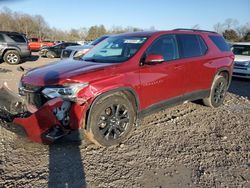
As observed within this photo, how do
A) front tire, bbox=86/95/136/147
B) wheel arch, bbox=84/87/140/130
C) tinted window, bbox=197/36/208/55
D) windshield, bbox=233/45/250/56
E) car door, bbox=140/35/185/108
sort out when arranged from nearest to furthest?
wheel arch, bbox=84/87/140/130 < front tire, bbox=86/95/136/147 < car door, bbox=140/35/185/108 < tinted window, bbox=197/36/208/55 < windshield, bbox=233/45/250/56

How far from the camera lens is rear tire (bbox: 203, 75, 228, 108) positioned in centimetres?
622

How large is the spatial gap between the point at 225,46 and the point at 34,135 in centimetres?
491

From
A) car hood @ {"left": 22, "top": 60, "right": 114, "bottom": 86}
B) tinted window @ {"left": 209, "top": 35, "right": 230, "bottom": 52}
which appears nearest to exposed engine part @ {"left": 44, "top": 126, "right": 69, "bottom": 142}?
car hood @ {"left": 22, "top": 60, "right": 114, "bottom": 86}

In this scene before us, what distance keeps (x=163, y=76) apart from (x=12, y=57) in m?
13.4

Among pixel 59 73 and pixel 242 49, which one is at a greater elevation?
pixel 242 49

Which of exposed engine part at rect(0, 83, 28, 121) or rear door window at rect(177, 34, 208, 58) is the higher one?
rear door window at rect(177, 34, 208, 58)

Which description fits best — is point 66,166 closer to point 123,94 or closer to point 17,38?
point 123,94

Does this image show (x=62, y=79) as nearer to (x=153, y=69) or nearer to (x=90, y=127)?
(x=90, y=127)

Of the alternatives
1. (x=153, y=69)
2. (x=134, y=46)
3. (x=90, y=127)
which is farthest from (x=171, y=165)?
(x=134, y=46)

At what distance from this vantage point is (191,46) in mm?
5512

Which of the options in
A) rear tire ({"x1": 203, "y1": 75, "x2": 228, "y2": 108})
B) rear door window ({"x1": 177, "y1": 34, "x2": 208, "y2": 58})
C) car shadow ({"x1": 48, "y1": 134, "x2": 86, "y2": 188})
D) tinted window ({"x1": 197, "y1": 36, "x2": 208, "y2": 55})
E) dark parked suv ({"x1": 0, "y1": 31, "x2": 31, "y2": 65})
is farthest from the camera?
dark parked suv ({"x1": 0, "y1": 31, "x2": 31, "y2": 65})

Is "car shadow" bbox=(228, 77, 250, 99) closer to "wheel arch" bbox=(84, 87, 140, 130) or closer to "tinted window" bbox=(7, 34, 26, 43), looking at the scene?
"wheel arch" bbox=(84, 87, 140, 130)

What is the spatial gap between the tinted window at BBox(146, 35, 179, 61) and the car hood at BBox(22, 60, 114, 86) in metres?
0.95

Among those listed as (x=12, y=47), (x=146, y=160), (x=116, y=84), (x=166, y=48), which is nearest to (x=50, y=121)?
(x=116, y=84)
